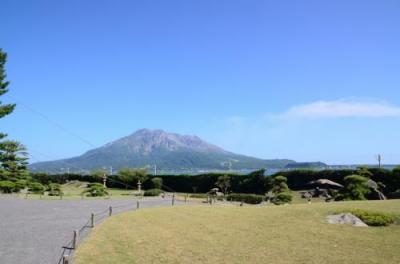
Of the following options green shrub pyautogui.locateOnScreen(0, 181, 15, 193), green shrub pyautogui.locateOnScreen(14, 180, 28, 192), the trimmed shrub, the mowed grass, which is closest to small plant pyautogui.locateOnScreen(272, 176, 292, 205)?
the mowed grass

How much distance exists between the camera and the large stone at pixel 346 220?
1767 cm

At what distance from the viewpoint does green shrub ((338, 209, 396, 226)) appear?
1744 cm

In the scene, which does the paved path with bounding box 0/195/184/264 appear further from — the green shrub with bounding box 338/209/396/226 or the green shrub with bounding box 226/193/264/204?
the green shrub with bounding box 226/193/264/204

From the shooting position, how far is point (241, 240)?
15188 millimetres

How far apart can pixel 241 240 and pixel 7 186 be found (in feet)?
103

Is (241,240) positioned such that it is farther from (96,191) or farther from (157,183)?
(157,183)

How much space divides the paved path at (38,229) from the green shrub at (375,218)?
12.1 m

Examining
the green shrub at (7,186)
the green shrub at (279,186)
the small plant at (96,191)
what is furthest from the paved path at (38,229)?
the green shrub at (279,186)

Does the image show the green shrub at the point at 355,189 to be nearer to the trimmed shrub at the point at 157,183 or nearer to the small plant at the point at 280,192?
the small plant at the point at 280,192

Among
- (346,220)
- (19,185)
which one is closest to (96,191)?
(19,185)

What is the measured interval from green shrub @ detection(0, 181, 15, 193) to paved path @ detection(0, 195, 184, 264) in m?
13.7

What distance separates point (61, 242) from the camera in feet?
48.8

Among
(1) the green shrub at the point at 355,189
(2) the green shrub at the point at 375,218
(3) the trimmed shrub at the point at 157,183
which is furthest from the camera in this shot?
(3) the trimmed shrub at the point at 157,183

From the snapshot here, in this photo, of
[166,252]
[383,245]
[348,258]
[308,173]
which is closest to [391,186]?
[308,173]
